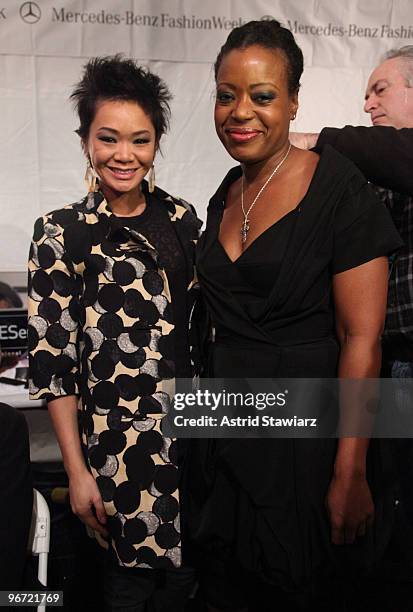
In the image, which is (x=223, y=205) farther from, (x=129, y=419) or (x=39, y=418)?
(x=39, y=418)

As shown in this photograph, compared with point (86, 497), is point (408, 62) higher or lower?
higher

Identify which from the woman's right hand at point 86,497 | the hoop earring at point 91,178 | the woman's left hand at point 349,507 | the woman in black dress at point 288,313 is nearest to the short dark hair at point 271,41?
the woman in black dress at point 288,313

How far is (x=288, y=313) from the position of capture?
103cm

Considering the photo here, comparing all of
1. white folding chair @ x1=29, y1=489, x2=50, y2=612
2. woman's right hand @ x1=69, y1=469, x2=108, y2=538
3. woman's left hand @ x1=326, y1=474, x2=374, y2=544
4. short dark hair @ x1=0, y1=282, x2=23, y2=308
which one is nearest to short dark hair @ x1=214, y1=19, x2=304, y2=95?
woman's left hand @ x1=326, y1=474, x2=374, y2=544

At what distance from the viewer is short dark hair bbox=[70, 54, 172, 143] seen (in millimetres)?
1201

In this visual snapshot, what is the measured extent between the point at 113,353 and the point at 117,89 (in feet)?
1.70

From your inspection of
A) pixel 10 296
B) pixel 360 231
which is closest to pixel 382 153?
pixel 360 231

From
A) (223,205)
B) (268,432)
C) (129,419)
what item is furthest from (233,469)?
(223,205)

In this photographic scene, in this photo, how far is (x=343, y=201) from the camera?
991mm

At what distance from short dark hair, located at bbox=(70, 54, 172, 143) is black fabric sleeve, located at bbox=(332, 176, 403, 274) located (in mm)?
463

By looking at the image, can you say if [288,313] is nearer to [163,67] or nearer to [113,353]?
[113,353]

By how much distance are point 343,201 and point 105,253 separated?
0.45 m

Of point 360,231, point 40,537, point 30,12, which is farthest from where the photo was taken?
point 30,12

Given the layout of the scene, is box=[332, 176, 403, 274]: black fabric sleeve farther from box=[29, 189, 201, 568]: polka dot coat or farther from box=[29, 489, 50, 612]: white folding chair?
box=[29, 489, 50, 612]: white folding chair
